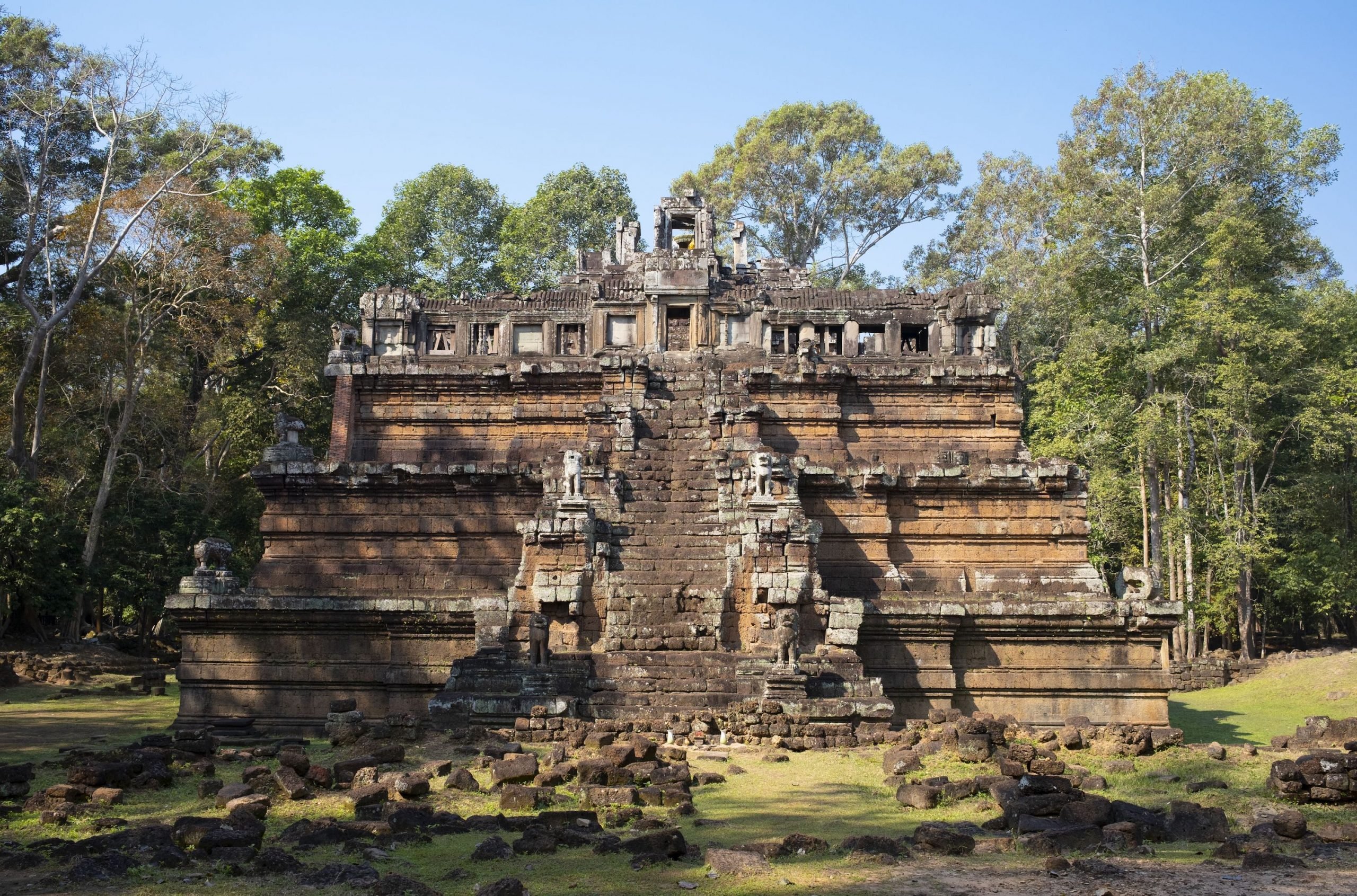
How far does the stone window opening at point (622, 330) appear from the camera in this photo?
23.3 m

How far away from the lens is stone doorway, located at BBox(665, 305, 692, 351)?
23.2 m

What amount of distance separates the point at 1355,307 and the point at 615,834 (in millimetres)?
33913

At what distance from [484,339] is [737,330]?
511 cm

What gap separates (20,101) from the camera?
3056cm

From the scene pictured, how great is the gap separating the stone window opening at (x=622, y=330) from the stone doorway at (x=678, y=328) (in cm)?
64

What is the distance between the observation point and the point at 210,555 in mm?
18922

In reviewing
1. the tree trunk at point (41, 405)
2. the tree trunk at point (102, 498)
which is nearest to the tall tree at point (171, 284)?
the tree trunk at point (102, 498)

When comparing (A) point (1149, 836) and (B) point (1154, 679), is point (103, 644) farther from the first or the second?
(A) point (1149, 836)

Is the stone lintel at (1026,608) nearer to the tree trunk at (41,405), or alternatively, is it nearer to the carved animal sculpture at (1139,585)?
the carved animal sculpture at (1139,585)

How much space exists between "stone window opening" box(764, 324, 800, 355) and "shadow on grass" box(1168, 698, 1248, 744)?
9.68 metres

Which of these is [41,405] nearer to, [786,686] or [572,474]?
[572,474]

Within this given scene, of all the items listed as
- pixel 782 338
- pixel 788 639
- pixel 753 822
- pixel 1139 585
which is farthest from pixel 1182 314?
pixel 753 822

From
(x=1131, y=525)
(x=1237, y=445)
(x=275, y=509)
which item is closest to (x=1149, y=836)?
(x=275, y=509)

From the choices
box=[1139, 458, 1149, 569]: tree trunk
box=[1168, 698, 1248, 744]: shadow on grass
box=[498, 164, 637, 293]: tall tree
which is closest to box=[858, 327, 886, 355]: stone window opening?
box=[1168, 698, 1248, 744]: shadow on grass
